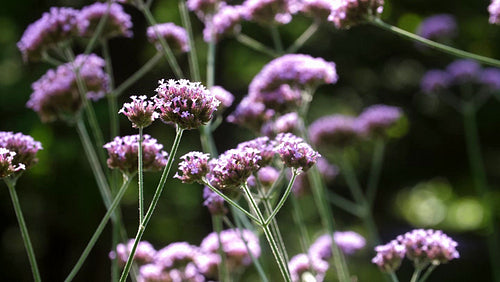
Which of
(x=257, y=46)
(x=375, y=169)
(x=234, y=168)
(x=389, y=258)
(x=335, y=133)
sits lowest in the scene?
(x=389, y=258)

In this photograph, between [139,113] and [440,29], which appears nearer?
[139,113]

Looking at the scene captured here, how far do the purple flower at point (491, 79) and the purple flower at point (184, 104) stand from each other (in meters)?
3.44

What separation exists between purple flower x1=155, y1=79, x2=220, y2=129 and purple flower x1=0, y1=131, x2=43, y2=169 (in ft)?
1.95

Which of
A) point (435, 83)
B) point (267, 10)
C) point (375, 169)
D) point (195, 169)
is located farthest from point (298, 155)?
point (375, 169)

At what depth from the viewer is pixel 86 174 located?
9273 millimetres

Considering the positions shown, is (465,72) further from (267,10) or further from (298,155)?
(298,155)

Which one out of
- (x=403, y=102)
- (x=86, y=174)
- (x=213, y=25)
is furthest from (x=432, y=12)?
(x=213, y=25)

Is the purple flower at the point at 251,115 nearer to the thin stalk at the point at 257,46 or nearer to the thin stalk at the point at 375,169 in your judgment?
the thin stalk at the point at 257,46

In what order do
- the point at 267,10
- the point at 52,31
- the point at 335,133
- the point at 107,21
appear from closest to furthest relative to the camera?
the point at 52,31 < the point at 107,21 < the point at 267,10 < the point at 335,133

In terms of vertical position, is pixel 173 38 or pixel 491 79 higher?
pixel 491 79

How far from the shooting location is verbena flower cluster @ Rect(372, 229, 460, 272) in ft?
6.73

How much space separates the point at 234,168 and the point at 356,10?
956mm

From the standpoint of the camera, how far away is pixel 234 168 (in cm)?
178

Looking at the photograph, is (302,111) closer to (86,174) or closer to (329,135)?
(329,135)
